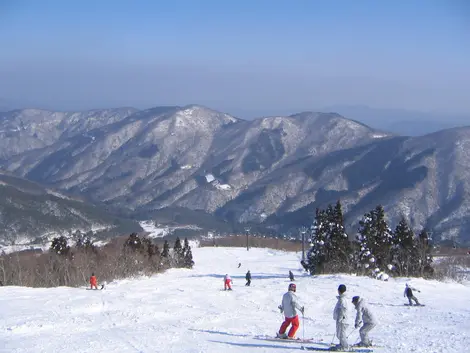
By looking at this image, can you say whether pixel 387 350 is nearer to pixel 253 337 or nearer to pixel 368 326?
pixel 368 326

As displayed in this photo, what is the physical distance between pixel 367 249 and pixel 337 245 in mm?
2528

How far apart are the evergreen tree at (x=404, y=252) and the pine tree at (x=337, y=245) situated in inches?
162

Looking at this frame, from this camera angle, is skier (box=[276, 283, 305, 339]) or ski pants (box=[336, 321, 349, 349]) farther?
skier (box=[276, 283, 305, 339])

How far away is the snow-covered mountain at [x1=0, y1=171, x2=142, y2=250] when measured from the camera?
161 meters

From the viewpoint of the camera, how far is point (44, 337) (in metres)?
15.7

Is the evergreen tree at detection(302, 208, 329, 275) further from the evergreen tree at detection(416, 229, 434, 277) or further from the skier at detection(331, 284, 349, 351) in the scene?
the skier at detection(331, 284, 349, 351)

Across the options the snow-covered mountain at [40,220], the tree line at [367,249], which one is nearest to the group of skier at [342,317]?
the tree line at [367,249]

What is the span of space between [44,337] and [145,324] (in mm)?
3364

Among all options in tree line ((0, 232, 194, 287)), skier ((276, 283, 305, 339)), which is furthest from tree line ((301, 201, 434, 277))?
skier ((276, 283, 305, 339))

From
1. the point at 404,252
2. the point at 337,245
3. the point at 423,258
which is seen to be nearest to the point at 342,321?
the point at 337,245

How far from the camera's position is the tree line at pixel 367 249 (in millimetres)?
45188

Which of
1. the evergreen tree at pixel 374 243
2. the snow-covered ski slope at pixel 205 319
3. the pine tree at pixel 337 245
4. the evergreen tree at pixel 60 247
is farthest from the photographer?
the evergreen tree at pixel 60 247

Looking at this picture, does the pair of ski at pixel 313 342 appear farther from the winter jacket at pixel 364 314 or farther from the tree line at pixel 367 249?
the tree line at pixel 367 249

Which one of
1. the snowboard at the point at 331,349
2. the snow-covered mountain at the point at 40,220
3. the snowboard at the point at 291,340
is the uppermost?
the snow-covered mountain at the point at 40,220
